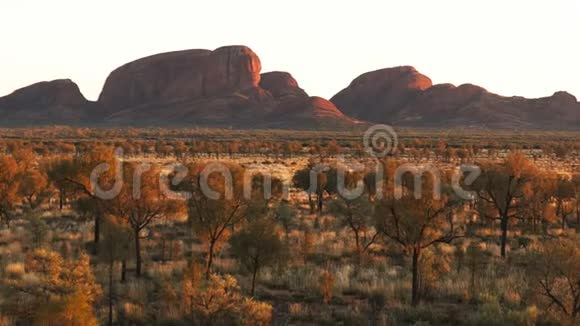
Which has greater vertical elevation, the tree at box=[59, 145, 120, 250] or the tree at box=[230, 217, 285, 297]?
the tree at box=[59, 145, 120, 250]

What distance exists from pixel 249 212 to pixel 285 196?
1711 cm

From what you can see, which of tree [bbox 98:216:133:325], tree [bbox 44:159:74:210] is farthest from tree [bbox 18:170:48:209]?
tree [bbox 98:216:133:325]

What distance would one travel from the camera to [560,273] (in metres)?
11.9

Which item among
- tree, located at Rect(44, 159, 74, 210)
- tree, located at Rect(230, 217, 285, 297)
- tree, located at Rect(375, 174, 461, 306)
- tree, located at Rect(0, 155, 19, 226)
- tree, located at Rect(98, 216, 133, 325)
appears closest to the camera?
tree, located at Rect(375, 174, 461, 306)

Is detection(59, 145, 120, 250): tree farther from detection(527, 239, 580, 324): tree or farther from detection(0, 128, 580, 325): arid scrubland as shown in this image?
detection(527, 239, 580, 324): tree

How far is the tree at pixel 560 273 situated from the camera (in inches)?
462

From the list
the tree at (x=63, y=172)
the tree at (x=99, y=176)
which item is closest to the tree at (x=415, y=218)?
the tree at (x=99, y=176)

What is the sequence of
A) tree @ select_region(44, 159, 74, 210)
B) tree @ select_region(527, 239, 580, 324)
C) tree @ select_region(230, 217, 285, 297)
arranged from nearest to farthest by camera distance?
tree @ select_region(527, 239, 580, 324)
tree @ select_region(230, 217, 285, 297)
tree @ select_region(44, 159, 74, 210)

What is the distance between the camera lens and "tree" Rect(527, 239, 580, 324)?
38.5ft

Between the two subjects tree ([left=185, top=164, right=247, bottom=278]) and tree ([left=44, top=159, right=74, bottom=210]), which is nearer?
tree ([left=185, top=164, right=247, bottom=278])

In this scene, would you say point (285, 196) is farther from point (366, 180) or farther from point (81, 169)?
point (81, 169)

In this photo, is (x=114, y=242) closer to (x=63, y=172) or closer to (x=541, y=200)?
(x=63, y=172)

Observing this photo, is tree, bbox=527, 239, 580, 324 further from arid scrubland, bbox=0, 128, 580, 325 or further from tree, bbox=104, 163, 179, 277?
tree, bbox=104, 163, 179, 277

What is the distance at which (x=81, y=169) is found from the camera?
2231 cm
